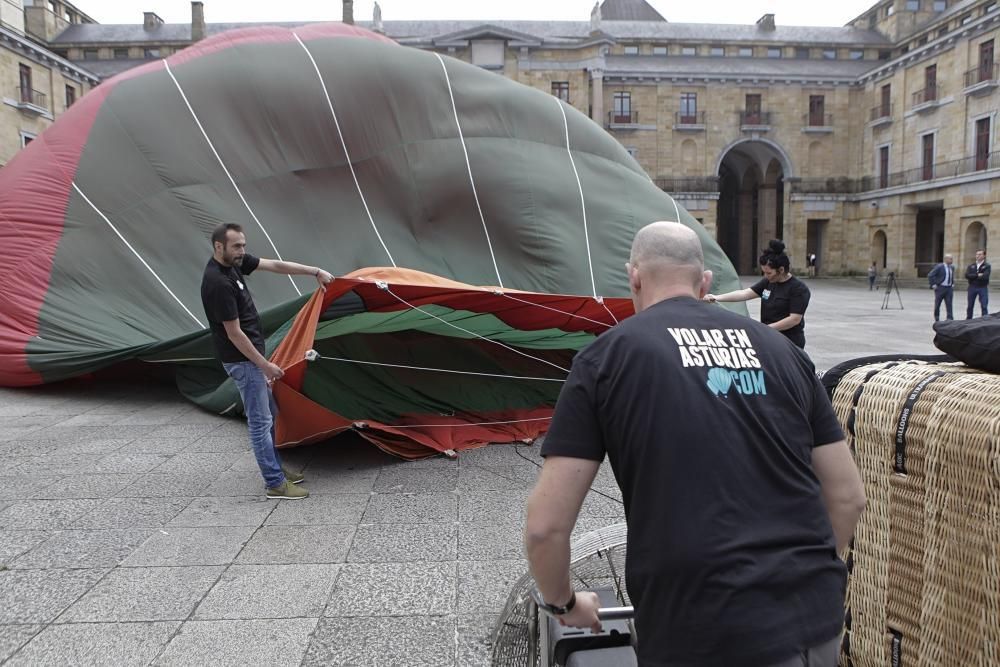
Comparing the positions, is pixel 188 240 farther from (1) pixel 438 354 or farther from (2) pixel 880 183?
(2) pixel 880 183

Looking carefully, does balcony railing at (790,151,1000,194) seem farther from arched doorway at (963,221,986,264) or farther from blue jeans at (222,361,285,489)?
blue jeans at (222,361,285,489)

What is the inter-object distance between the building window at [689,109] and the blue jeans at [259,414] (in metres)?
44.4

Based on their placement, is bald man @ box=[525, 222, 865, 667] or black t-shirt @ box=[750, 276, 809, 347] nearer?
bald man @ box=[525, 222, 865, 667]

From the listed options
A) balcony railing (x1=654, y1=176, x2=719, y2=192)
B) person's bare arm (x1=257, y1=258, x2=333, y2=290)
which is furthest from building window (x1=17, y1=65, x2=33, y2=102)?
person's bare arm (x1=257, y1=258, x2=333, y2=290)

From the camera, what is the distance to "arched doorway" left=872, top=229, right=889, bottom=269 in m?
43.2

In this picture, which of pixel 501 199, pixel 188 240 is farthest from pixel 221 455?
pixel 501 199

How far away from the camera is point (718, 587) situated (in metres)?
1.43

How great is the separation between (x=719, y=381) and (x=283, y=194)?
7629 millimetres

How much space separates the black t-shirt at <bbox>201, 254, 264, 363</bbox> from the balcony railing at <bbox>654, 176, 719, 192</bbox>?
4271cm

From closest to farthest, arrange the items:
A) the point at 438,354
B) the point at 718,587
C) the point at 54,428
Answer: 1. the point at 718,587
2. the point at 438,354
3. the point at 54,428

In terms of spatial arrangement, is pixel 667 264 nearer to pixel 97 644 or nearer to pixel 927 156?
pixel 97 644

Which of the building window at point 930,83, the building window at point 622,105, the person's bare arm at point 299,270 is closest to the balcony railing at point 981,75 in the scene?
the building window at point 930,83

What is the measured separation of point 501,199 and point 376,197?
1.50 metres

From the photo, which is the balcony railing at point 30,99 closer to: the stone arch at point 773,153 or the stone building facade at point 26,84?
the stone building facade at point 26,84
